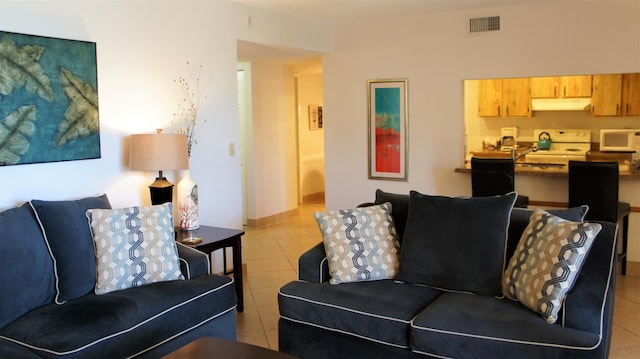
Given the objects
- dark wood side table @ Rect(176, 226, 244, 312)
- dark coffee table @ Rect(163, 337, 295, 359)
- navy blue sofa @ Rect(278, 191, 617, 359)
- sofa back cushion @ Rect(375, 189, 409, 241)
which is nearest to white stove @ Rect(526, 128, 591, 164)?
sofa back cushion @ Rect(375, 189, 409, 241)

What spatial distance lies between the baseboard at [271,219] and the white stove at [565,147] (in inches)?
128

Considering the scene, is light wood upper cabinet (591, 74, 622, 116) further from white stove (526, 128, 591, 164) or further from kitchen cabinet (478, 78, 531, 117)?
kitchen cabinet (478, 78, 531, 117)

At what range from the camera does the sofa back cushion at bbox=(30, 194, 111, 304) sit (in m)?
2.98

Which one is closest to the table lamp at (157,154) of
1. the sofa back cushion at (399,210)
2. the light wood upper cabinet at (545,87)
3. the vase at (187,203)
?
the vase at (187,203)

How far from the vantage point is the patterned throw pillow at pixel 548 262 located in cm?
254

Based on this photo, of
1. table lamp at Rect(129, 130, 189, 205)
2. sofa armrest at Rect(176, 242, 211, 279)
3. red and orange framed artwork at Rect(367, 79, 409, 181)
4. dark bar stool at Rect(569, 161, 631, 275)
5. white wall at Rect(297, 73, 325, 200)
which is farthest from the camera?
white wall at Rect(297, 73, 325, 200)

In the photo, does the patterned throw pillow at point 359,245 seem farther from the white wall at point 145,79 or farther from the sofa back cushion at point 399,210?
the white wall at point 145,79

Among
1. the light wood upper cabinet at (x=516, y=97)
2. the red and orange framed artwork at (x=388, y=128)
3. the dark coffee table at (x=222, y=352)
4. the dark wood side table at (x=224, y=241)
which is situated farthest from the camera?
the light wood upper cabinet at (x=516, y=97)

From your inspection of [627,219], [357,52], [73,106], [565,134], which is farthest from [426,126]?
[73,106]

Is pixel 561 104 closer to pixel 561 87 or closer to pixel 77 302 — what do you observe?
pixel 561 87

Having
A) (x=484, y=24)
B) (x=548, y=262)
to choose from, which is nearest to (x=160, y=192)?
(x=548, y=262)

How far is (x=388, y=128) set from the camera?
6020 mm

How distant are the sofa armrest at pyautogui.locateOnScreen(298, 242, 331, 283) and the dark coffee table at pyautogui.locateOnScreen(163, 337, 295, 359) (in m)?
0.93

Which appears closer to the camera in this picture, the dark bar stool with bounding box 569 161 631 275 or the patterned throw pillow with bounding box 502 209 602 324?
the patterned throw pillow with bounding box 502 209 602 324
